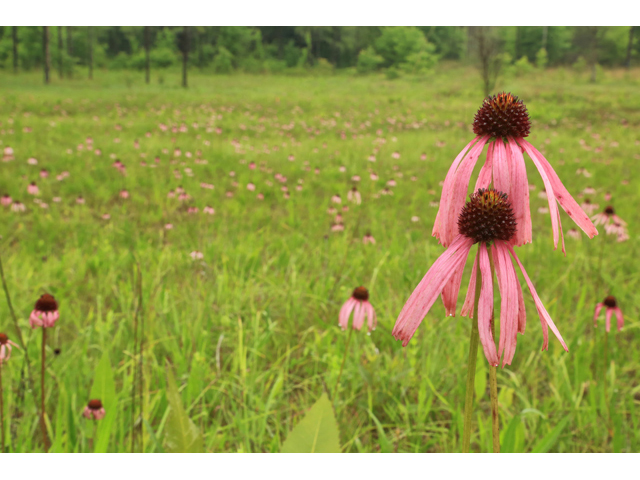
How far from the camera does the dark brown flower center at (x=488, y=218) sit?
0.28 metres

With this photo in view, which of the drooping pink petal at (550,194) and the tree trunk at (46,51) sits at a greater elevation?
the tree trunk at (46,51)

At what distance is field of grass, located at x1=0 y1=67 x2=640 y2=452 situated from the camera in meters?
0.96

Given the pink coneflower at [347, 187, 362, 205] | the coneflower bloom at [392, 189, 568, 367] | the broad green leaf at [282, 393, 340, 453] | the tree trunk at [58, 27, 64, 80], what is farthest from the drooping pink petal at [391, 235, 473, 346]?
the tree trunk at [58, 27, 64, 80]

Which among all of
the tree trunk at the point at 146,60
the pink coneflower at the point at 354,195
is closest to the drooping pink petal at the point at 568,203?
the pink coneflower at the point at 354,195

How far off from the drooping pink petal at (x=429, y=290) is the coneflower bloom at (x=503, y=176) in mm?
14

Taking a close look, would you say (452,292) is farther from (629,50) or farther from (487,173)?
(629,50)

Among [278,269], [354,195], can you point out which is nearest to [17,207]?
[278,269]

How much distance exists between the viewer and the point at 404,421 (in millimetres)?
1005

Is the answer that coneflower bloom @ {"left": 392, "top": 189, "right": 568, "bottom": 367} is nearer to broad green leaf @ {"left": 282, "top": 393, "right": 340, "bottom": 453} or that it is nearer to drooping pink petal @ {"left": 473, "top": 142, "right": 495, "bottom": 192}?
drooping pink petal @ {"left": 473, "top": 142, "right": 495, "bottom": 192}

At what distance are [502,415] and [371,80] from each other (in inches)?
122

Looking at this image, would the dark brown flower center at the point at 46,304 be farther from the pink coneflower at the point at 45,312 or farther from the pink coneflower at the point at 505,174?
the pink coneflower at the point at 505,174
